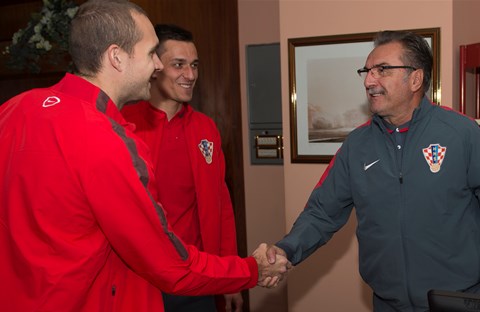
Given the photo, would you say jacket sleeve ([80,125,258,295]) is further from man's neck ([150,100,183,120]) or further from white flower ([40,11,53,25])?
white flower ([40,11,53,25])

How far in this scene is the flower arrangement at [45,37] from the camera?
107 inches

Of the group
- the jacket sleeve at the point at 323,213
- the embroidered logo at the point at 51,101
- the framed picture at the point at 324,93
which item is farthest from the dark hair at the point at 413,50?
the embroidered logo at the point at 51,101

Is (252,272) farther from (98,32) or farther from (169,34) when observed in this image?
(169,34)

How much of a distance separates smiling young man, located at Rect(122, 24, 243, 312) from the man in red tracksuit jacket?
2.40 feet

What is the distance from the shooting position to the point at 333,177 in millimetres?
2094

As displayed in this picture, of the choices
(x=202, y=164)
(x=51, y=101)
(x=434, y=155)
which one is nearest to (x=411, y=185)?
(x=434, y=155)

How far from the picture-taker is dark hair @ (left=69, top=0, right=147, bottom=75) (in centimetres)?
143

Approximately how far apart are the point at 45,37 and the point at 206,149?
1.22 metres

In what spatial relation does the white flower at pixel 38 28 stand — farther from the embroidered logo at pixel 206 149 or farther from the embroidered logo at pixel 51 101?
the embroidered logo at pixel 51 101

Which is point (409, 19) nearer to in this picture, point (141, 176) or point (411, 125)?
point (411, 125)

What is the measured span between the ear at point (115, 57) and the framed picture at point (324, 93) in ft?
4.97

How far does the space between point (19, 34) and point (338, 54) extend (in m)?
1.84

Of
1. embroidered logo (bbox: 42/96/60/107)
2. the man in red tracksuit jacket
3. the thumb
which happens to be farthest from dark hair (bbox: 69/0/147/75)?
the thumb

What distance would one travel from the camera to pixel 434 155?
1768mm
